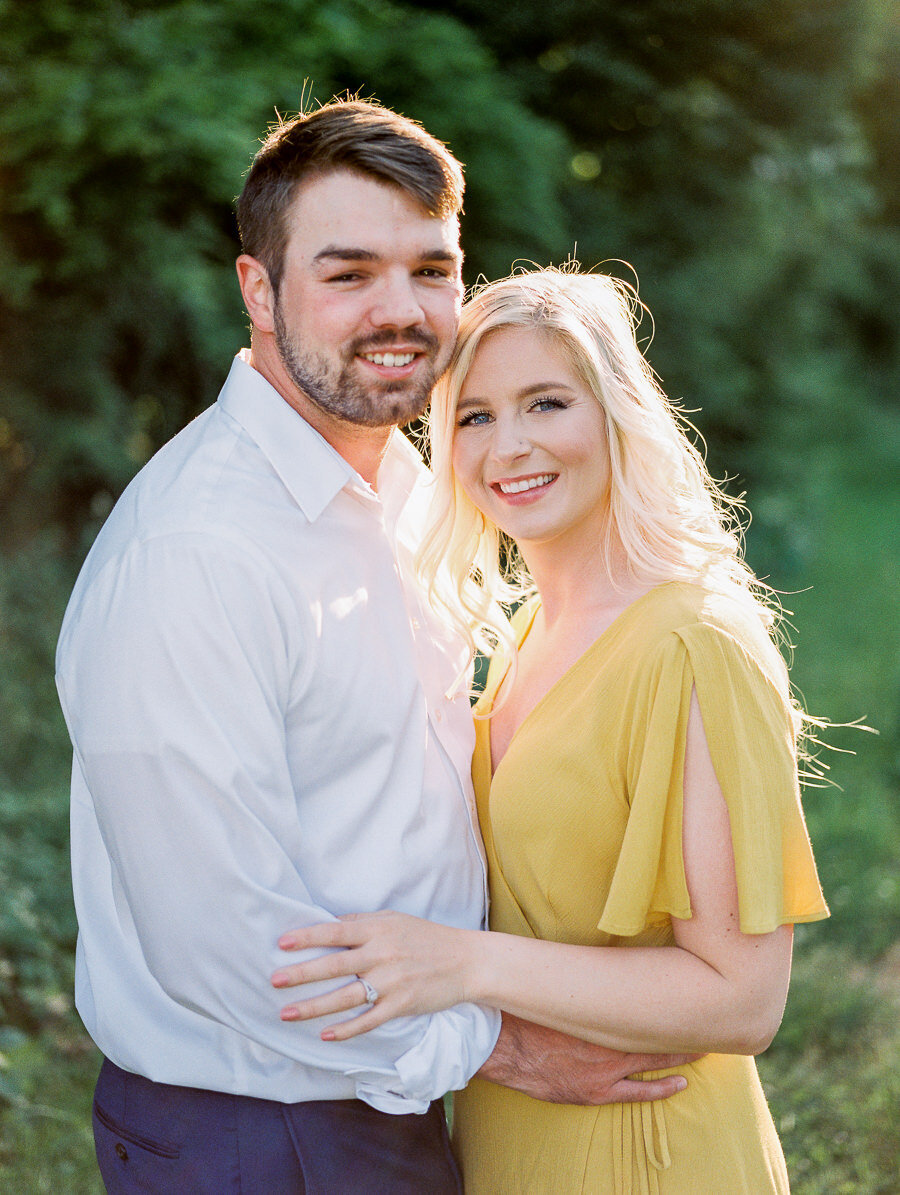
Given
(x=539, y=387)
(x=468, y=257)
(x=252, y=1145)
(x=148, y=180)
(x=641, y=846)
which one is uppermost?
(x=468, y=257)

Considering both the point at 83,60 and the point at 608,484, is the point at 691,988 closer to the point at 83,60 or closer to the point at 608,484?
the point at 608,484

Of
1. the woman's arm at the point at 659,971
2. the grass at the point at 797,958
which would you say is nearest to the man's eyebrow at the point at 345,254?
the woman's arm at the point at 659,971

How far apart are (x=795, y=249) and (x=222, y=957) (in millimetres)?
11709

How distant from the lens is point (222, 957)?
Result: 5.52 ft

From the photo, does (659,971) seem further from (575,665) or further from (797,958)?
(797,958)

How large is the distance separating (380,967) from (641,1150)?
0.59 metres

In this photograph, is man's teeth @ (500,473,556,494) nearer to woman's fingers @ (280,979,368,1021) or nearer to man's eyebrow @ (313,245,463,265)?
man's eyebrow @ (313,245,463,265)

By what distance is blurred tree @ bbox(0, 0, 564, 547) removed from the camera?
4.83 m

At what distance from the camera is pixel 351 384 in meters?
2.01

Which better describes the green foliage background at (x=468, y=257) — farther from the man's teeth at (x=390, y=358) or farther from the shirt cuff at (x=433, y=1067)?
the man's teeth at (x=390, y=358)

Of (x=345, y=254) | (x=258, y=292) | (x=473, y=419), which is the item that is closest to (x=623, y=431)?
(x=473, y=419)

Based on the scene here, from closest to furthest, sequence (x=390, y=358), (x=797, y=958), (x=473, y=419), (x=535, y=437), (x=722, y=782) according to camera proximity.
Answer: (x=722, y=782) < (x=390, y=358) < (x=535, y=437) < (x=473, y=419) < (x=797, y=958)

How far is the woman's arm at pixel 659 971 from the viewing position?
1821 mm

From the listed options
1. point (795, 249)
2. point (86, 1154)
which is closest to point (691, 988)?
point (86, 1154)
